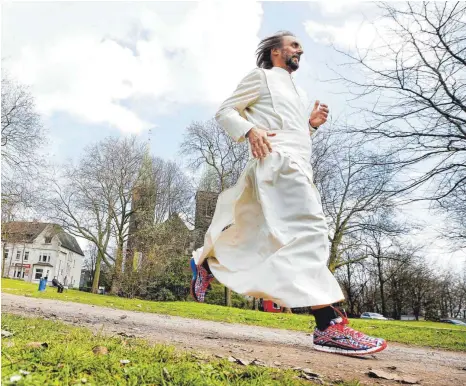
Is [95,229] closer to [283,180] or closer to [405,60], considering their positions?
[405,60]

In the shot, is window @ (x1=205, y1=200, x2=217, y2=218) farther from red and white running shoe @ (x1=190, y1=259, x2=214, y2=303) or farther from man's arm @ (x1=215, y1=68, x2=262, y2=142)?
man's arm @ (x1=215, y1=68, x2=262, y2=142)

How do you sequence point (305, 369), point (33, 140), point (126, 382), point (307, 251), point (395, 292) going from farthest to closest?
1. point (395, 292)
2. point (33, 140)
3. point (307, 251)
4. point (305, 369)
5. point (126, 382)

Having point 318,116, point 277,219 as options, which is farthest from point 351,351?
point 318,116

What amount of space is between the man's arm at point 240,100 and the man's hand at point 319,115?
2.11 ft

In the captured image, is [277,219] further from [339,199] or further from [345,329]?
[339,199]

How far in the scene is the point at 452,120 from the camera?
8.74 m

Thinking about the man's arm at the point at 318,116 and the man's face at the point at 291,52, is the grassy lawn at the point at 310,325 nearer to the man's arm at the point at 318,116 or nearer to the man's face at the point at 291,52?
the man's arm at the point at 318,116

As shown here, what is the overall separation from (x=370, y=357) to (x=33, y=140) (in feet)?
73.5

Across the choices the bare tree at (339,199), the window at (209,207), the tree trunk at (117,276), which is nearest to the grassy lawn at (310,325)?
the bare tree at (339,199)

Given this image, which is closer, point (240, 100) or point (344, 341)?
point (344, 341)

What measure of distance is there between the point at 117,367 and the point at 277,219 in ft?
5.11

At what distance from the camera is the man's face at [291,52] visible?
144 inches

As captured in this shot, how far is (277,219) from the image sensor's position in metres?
3.05

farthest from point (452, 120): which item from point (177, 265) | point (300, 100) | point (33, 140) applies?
point (177, 265)
